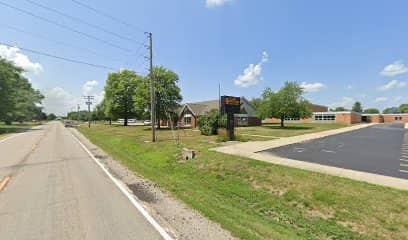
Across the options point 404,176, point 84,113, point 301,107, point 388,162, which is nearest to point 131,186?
point 404,176

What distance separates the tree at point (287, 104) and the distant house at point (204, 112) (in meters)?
5.48

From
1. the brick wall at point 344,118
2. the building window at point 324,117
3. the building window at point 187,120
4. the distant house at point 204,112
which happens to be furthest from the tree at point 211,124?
the building window at point 324,117

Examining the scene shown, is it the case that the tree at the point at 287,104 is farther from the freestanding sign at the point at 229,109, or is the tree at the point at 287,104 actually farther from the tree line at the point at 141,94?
the freestanding sign at the point at 229,109

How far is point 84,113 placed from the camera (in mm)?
156000

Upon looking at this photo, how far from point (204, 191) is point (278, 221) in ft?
8.55

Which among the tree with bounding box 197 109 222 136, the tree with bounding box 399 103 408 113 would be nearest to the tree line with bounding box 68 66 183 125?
the tree with bounding box 197 109 222 136

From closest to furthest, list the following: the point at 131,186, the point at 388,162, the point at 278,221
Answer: the point at 278,221 → the point at 131,186 → the point at 388,162

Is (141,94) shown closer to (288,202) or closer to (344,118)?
(288,202)

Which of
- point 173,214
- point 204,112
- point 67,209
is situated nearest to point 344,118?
point 204,112

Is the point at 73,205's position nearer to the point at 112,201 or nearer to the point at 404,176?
the point at 112,201

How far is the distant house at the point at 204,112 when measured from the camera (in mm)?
43781

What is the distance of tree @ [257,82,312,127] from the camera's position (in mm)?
38406

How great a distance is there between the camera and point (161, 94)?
3619 centimetres

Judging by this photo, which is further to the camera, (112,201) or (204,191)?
(204,191)
